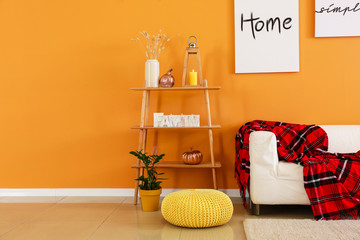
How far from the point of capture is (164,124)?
3494 millimetres

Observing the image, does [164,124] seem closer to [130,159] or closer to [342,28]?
[130,159]

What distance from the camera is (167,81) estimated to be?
139 inches

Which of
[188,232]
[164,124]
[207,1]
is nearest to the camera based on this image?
[188,232]

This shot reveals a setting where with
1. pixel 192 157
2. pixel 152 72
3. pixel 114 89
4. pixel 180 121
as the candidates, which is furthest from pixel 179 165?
pixel 114 89

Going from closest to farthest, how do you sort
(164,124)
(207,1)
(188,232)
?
(188,232) → (164,124) → (207,1)

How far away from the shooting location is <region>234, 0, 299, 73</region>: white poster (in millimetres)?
3648

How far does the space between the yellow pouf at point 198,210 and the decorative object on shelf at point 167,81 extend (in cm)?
110

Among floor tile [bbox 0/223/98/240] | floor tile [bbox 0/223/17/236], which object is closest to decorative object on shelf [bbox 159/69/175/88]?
floor tile [bbox 0/223/98/240]

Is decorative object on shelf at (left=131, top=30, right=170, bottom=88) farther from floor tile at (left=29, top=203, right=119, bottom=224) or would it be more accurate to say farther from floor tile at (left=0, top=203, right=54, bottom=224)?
floor tile at (left=0, top=203, right=54, bottom=224)

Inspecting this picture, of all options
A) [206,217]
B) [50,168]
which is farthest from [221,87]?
[50,168]

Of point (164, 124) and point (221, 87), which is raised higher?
point (221, 87)

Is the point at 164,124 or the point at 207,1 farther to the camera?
the point at 207,1

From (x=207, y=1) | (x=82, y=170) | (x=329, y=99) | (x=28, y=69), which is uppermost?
(x=207, y=1)

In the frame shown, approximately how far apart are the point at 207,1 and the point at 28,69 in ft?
5.77
